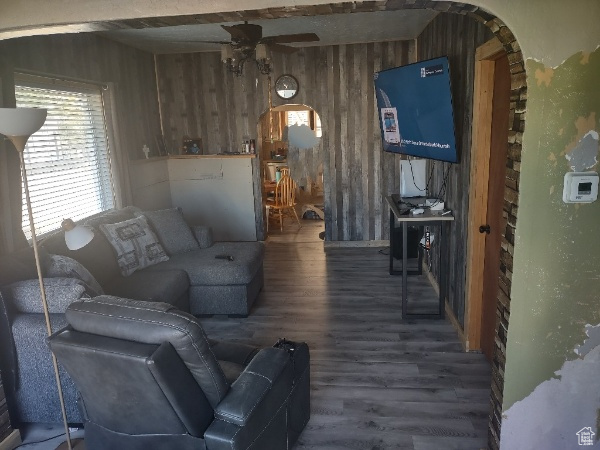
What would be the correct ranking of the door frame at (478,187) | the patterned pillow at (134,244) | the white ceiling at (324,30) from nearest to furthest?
the door frame at (478,187), the patterned pillow at (134,244), the white ceiling at (324,30)

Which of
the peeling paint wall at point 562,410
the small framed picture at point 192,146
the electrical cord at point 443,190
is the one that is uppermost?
the small framed picture at point 192,146

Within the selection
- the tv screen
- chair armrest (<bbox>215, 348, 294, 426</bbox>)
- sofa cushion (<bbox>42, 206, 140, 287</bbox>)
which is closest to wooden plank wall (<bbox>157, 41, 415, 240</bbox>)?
the tv screen

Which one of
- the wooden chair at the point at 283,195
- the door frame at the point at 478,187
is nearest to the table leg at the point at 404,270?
the door frame at the point at 478,187

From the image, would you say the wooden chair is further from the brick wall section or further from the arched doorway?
the brick wall section

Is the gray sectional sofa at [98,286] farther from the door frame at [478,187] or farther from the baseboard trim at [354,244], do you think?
the baseboard trim at [354,244]

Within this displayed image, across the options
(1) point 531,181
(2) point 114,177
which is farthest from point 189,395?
(2) point 114,177

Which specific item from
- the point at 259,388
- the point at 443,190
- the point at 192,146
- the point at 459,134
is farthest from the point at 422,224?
the point at 192,146

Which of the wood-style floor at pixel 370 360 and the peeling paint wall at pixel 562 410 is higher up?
the peeling paint wall at pixel 562 410

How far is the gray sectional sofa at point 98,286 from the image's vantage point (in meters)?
2.55

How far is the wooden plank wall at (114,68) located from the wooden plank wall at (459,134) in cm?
336

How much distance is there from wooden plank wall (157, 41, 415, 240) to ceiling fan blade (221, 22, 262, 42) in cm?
243

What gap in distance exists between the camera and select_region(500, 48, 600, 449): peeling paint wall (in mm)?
1703

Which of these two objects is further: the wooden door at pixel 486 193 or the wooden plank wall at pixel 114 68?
the wooden plank wall at pixel 114 68

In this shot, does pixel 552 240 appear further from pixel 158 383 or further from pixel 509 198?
pixel 158 383
